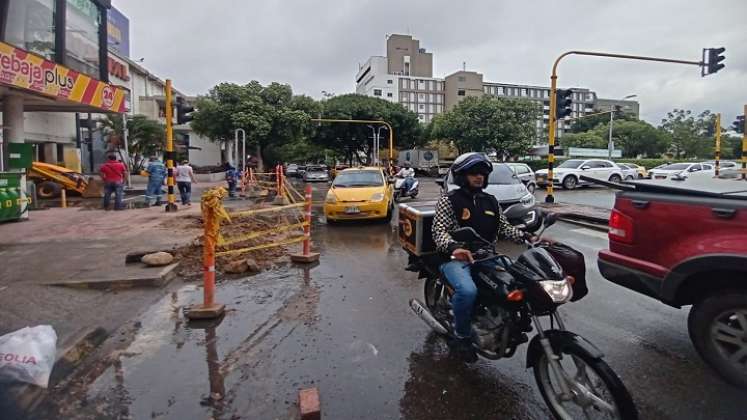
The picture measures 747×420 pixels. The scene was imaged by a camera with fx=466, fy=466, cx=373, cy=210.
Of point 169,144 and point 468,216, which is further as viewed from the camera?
point 169,144

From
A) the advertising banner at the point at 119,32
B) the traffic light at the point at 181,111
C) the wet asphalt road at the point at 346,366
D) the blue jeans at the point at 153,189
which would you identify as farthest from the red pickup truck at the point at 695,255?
the advertising banner at the point at 119,32

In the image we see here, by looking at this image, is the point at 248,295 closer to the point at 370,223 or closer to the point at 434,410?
the point at 434,410

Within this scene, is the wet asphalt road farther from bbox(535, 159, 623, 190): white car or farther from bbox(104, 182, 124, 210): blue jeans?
bbox(535, 159, 623, 190): white car

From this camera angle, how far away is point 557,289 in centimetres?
275

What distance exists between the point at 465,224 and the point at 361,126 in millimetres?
49244

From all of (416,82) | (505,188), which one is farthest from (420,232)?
(416,82)

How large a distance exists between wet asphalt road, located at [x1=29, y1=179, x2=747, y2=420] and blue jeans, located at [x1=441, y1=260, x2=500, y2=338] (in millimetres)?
451

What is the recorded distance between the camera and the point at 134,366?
3.81 m

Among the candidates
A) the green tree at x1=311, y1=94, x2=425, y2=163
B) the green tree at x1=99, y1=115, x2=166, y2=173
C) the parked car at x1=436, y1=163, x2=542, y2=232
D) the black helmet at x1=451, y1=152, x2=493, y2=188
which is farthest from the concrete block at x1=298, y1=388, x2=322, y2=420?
the green tree at x1=311, y1=94, x2=425, y2=163

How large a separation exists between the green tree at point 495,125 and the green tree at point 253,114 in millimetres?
16155

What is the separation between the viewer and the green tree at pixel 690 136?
62.2 meters

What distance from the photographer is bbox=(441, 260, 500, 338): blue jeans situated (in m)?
3.23

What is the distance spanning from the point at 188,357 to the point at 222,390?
0.76 meters

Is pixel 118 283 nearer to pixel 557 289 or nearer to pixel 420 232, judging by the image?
pixel 420 232
